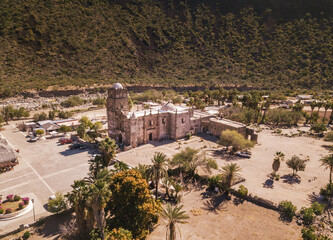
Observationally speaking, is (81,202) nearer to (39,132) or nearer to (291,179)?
(291,179)

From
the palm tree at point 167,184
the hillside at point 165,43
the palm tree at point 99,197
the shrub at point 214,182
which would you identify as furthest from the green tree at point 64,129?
the hillside at point 165,43

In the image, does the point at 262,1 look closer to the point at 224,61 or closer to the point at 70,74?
the point at 224,61

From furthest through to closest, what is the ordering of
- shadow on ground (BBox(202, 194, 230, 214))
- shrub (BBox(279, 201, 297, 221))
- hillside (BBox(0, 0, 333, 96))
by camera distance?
1. hillside (BBox(0, 0, 333, 96))
2. shadow on ground (BBox(202, 194, 230, 214))
3. shrub (BBox(279, 201, 297, 221))

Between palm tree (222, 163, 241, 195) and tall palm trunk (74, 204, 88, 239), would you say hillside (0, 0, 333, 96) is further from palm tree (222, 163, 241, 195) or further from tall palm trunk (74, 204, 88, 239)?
palm tree (222, 163, 241, 195)

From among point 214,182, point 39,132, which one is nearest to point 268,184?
point 214,182

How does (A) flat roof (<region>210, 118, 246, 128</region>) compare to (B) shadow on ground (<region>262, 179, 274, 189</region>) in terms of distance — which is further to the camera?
(A) flat roof (<region>210, 118, 246, 128</region>)

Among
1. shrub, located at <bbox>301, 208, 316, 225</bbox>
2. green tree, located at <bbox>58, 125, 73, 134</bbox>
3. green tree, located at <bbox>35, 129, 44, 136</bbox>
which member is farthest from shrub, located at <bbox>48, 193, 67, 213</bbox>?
green tree, located at <bbox>35, 129, 44, 136</bbox>
